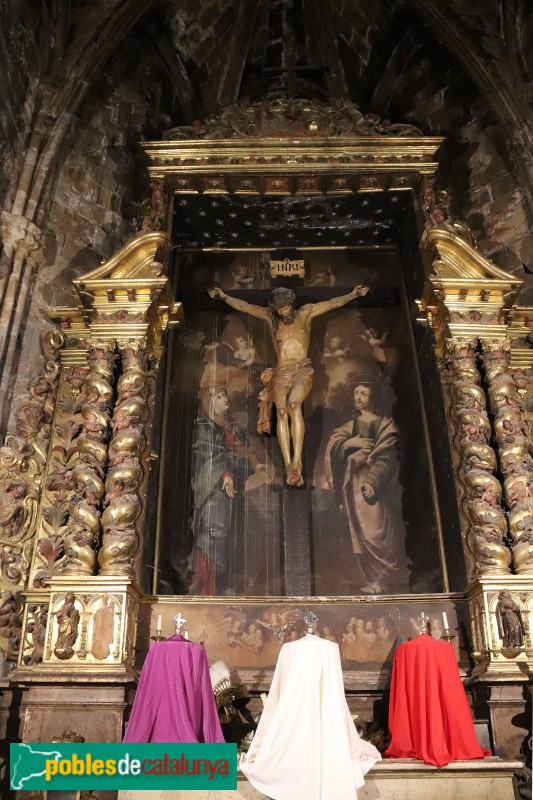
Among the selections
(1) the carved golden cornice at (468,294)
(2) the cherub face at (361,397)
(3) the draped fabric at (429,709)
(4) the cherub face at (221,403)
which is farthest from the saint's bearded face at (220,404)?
(3) the draped fabric at (429,709)

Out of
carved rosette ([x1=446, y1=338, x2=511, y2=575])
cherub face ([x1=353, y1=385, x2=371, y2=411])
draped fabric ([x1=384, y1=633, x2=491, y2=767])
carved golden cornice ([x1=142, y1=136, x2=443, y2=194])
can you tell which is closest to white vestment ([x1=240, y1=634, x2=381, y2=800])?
draped fabric ([x1=384, y1=633, x2=491, y2=767])

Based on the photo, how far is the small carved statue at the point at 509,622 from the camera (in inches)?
249

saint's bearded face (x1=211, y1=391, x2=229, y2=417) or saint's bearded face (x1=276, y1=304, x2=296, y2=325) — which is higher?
saint's bearded face (x1=276, y1=304, x2=296, y2=325)

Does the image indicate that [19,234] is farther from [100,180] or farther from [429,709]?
[429,709]

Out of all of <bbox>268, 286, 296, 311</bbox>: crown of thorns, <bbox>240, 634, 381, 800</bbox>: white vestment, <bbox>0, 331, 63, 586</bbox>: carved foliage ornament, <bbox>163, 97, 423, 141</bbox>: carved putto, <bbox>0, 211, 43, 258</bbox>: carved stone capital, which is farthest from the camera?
<bbox>163, 97, 423, 141</bbox>: carved putto

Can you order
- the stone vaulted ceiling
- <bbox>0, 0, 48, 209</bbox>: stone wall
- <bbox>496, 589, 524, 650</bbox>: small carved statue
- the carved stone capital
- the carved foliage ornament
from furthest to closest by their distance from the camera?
the stone vaulted ceiling, <bbox>0, 0, 48, 209</bbox>: stone wall, the carved stone capital, the carved foliage ornament, <bbox>496, 589, 524, 650</bbox>: small carved statue

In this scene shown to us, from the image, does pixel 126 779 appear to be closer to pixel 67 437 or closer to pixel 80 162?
pixel 67 437

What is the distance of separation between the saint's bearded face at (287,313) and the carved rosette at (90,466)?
2324 mm

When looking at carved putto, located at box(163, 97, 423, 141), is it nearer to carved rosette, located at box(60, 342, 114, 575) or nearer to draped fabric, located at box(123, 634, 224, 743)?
carved rosette, located at box(60, 342, 114, 575)

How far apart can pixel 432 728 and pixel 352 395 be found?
469 centimetres

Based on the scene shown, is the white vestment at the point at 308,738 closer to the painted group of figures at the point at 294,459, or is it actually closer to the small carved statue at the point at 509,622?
the small carved statue at the point at 509,622

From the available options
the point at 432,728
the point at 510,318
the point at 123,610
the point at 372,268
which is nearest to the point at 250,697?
the point at 123,610

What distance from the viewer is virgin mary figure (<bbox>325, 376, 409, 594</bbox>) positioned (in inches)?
324

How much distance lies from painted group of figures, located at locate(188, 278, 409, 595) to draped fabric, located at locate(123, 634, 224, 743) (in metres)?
2.41
